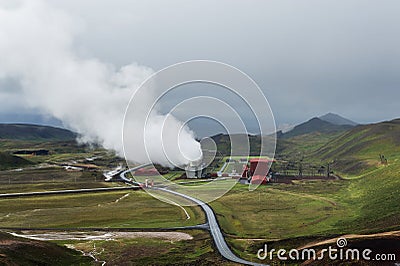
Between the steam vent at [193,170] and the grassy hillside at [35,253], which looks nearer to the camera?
the grassy hillside at [35,253]

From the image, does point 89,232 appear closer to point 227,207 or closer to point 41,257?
point 41,257

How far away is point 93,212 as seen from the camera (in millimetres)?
99250

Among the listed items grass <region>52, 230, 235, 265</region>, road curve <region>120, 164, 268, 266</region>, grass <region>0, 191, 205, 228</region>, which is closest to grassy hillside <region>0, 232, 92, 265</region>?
grass <region>52, 230, 235, 265</region>

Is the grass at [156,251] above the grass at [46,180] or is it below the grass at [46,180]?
below

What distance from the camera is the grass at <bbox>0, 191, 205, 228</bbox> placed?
86875mm

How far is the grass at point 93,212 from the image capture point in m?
86.9

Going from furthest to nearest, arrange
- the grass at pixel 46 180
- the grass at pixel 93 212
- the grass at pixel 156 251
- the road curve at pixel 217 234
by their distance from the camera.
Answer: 1. the grass at pixel 46 180
2. the grass at pixel 93 212
3. the road curve at pixel 217 234
4. the grass at pixel 156 251

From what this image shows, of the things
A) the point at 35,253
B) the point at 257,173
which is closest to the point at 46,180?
the point at 257,173

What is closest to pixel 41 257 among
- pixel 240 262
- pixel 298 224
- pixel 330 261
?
pixel 240 262

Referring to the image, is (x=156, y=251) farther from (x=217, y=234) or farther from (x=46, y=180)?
(x=46, y=180)

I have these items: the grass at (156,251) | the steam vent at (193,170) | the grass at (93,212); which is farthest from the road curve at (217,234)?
the steam vent at (193,170)

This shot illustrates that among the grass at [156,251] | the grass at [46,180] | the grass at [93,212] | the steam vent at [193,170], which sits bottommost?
the grass at [156,251]

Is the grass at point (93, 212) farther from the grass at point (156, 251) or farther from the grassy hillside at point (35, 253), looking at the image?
the grassy hillside at point (35, 253)

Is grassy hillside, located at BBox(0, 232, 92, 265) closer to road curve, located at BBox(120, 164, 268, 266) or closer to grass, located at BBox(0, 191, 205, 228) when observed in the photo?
road curve, located at BBox(120, 164, 268, 266)
